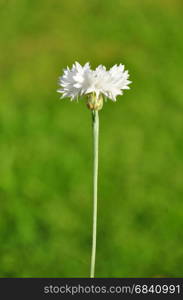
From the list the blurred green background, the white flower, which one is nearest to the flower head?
the white flower

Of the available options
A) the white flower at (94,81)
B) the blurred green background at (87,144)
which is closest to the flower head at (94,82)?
the white flower at (94,81)

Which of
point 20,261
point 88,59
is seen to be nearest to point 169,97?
point 88,59

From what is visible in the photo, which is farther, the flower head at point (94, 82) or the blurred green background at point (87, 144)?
the blurred green background at point (87, 144)

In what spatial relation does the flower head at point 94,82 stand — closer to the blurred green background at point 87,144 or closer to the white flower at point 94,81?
the white flower at point 94,81

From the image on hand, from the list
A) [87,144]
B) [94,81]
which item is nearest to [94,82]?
[94,81]

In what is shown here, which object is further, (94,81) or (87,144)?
(87,144)

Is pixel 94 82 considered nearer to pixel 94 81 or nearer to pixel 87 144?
pixel 94 81

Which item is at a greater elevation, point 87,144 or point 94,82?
point 87,144
